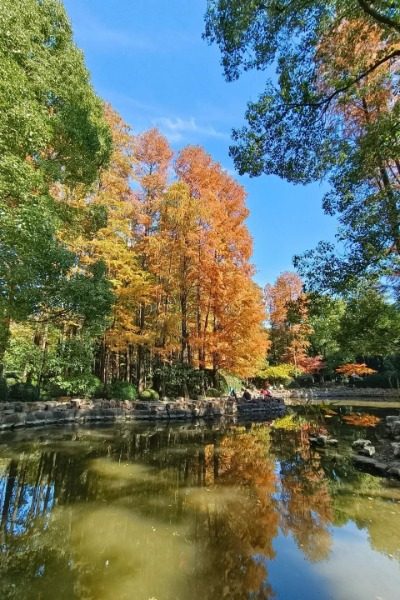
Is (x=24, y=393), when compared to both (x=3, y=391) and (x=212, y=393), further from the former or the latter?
(x=212, y=393)

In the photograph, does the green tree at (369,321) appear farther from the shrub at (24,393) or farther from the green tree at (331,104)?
the shrub at (24,393)

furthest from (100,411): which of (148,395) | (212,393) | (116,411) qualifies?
(212,393)

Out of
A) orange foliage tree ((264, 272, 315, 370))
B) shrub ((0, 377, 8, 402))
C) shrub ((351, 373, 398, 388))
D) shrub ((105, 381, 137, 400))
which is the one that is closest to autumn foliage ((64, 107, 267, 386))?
shrub ((105, 381, 137, 400))

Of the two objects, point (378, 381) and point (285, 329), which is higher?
point (285, 329)

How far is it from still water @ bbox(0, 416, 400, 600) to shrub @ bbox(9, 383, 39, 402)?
5226 millimetres

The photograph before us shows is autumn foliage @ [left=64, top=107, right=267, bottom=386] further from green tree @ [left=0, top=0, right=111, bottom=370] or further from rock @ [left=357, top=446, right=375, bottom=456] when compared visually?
rock @ [left=357, top=446, right=375, bottom=456]

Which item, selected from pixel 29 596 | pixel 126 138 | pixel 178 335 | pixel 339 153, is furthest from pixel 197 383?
pixel 29 596

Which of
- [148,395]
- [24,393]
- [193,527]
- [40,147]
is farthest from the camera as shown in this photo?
[148,395]

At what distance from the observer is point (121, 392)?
14062 millimetres

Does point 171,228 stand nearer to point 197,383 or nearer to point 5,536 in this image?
point 197,383

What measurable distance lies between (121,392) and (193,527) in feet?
35.1

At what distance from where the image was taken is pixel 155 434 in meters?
10.2

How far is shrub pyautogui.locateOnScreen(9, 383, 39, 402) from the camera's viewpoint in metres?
12.0

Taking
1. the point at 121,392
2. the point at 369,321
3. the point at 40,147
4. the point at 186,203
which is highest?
the point at 186,203
